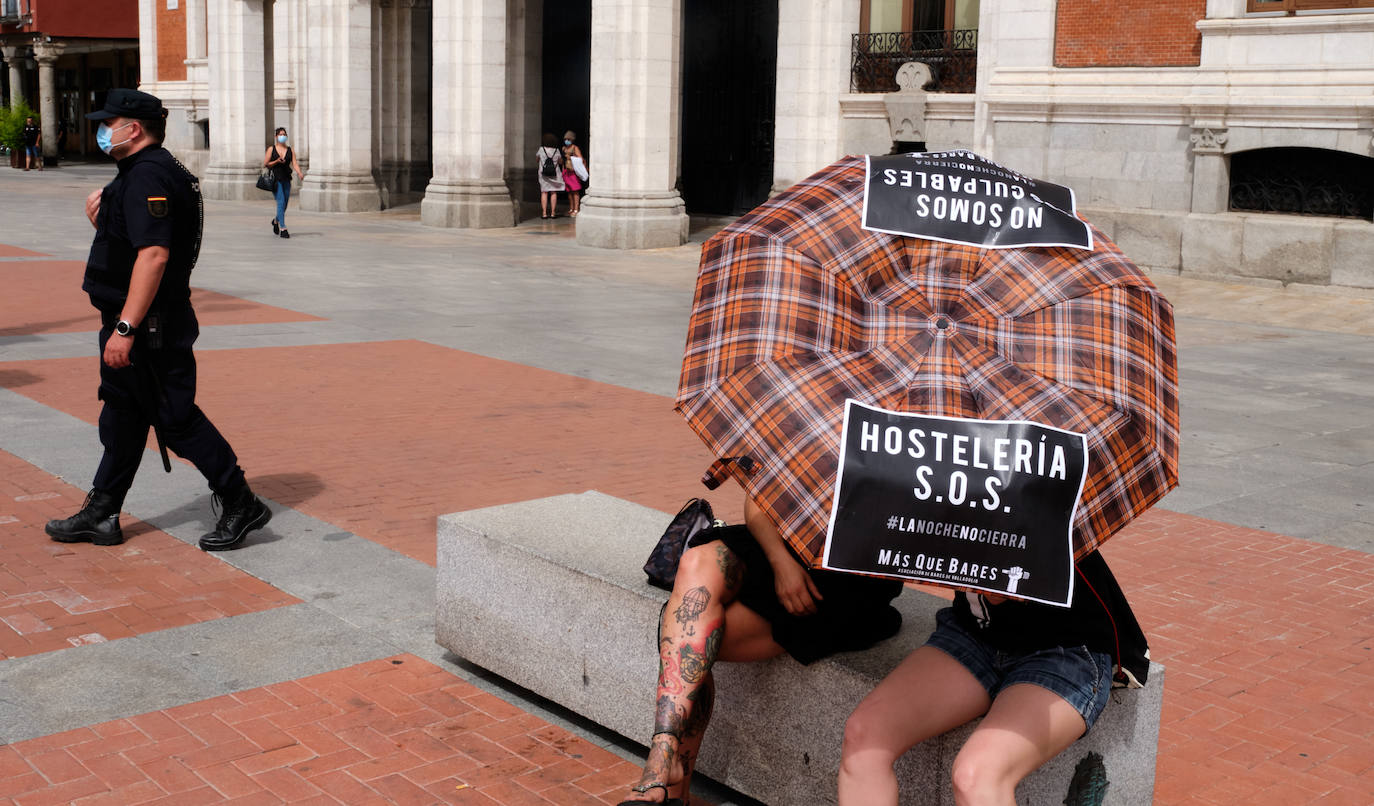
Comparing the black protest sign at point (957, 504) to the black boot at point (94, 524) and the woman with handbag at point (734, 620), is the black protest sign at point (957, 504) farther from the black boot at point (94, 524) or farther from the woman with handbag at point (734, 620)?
the black boot at point (94, 524)

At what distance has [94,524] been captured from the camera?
20.2 feet

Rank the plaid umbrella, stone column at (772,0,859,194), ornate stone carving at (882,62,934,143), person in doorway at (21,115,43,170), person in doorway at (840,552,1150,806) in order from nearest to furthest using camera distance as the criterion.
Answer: the plaid umbrella, person in doorway at (840,552,1150,806), ornate stone carving at (882,62,934,143), stone column at (772,0,859,194), person in doorway at (21,115,43,170)

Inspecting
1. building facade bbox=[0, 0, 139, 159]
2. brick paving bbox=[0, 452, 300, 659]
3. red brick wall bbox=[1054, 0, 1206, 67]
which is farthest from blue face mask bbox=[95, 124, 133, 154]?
building facade bbox=[0, 0, 139, 159]

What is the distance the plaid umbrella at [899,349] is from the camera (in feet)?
9.83

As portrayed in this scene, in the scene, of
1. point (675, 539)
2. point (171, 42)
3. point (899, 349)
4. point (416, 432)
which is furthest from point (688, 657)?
point (171, 42)

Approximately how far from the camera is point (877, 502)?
2.90 m

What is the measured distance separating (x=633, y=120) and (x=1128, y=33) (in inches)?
292

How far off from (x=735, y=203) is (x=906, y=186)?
83.1 ft

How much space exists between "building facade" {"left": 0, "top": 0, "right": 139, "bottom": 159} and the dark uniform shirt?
156 feet

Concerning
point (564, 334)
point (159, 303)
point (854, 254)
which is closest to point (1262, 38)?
point (564, 334)

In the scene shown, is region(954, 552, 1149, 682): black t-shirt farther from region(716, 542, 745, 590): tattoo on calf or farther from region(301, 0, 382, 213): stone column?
region(301, 0, 382, 213): stone column

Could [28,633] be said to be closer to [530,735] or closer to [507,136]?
[530,735]

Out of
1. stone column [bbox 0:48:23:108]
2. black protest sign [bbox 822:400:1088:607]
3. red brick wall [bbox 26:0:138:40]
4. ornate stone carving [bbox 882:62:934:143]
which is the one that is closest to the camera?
black protest sign [bbox 822:400:1088:607]

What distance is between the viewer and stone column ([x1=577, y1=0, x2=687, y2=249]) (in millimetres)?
22016
